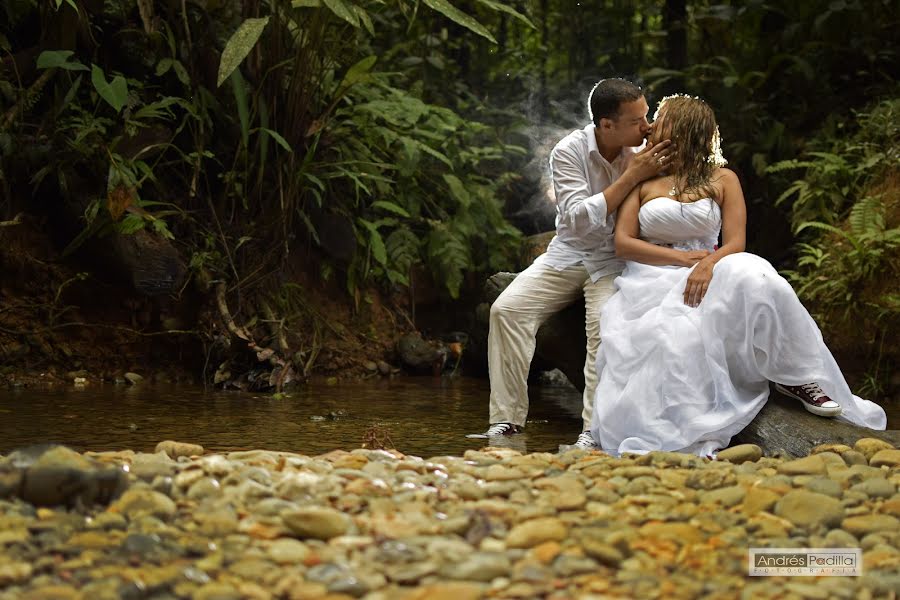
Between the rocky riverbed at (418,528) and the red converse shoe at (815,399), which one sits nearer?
the rocky riverbed at (418,528)

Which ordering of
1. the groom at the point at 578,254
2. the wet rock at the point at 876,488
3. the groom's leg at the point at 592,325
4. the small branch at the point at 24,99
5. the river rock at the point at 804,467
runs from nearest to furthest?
the wet rock at the point at 876,488
the river rock at the point at 804,467
the groom's leg at the point at 592,325
the groom at the point at 578,254
the small branch at the point at 24,99

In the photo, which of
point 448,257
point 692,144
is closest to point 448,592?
point 692,144

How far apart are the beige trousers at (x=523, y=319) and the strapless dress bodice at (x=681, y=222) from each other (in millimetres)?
385

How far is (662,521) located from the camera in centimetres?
264

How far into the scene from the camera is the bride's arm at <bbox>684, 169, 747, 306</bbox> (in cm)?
447

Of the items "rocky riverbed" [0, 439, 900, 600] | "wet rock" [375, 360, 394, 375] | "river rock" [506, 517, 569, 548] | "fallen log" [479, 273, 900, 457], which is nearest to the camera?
"rocky riverbed" [0, 439, 900, 600]

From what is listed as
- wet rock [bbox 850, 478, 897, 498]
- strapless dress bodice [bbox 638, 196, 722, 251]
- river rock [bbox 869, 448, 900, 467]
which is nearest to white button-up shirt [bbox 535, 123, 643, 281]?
strapless dress bodice [bbox 638, 196, 722, 251]

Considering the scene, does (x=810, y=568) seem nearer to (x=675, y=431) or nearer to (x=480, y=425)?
(x=675, y=431)

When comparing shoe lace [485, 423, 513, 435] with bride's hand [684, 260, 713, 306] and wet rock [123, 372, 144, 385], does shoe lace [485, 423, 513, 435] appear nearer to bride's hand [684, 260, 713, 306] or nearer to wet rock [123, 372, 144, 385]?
bride's hand [684, 260, 713, 306]

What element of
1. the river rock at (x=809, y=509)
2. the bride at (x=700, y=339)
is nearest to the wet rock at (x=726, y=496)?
the river rock at (x=809, y=509)

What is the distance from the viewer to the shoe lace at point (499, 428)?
4.96m

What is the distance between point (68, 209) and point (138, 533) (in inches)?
194

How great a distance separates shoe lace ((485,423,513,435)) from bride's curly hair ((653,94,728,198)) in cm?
141

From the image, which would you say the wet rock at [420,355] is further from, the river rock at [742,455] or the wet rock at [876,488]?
the wet rock at [876,488]
